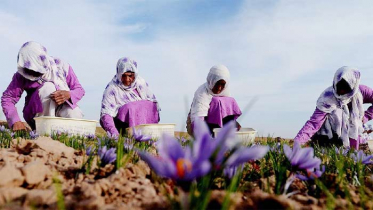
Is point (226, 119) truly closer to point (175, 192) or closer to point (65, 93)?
point (65, 93)

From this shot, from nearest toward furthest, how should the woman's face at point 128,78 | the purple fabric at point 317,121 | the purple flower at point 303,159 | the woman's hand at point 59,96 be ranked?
1. the purple flower at point 303,159
2. the purple fabric at point 317,121
3. the woman's hand at point 59,96
4. the woman's face at point 128,78

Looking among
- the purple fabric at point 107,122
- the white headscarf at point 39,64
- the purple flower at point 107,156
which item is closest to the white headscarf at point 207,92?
the purple fabric at point 107,122

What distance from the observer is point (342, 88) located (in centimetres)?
600

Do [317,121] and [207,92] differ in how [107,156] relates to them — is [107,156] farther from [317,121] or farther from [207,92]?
[317,121]

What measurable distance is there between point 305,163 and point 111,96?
5.13m

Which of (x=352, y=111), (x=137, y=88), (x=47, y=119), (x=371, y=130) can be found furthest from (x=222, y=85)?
(x=371, y=130)

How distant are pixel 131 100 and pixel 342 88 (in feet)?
11.2

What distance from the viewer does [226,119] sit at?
624cm

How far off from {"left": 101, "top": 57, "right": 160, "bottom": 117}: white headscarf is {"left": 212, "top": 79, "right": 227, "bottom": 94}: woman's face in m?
1.11

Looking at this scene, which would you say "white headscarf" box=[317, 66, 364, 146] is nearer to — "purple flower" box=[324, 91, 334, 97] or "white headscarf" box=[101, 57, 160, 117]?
"purple flower" box=[324, 91, 334, 97]

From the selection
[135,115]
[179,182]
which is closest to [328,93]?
[135,115]

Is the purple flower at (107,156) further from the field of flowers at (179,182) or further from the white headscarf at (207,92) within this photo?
the white headscarf at (207,92)

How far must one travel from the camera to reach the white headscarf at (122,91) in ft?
20.4

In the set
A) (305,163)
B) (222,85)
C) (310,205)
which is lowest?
(310,205)
